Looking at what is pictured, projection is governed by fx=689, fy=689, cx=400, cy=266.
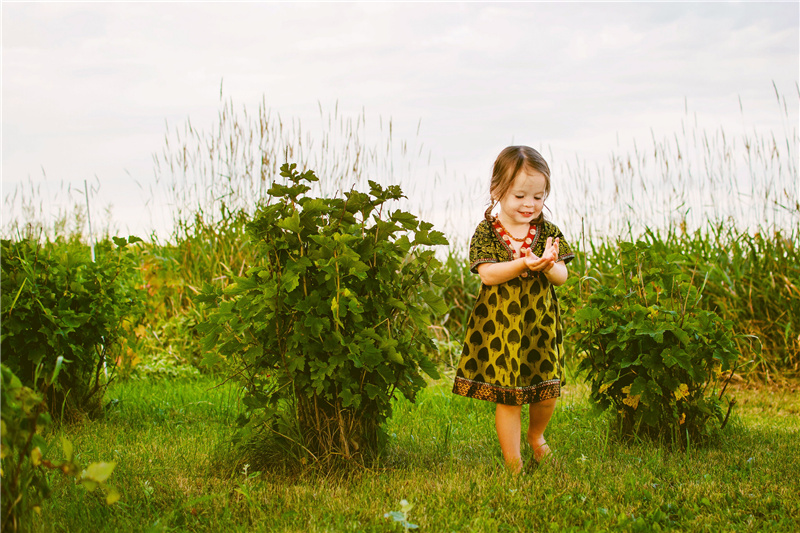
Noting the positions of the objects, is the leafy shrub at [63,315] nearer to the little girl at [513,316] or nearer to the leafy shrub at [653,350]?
the little girl at [513,316]

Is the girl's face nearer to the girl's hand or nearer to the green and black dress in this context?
the green and black dress

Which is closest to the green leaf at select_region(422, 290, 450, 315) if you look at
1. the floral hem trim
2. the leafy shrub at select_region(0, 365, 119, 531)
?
the floral hem trim

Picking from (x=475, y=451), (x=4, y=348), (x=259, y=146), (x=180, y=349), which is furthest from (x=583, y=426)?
(x=259, y=146)

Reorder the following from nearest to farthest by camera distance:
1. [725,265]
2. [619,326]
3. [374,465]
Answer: [374,465], [619,326], [725,265]

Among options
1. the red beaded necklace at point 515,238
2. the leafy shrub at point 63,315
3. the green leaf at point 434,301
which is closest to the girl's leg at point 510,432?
the green leaf at point 434,301

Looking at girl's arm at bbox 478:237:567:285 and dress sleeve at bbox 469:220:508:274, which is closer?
girl's arm at bbox 478:237:567:285

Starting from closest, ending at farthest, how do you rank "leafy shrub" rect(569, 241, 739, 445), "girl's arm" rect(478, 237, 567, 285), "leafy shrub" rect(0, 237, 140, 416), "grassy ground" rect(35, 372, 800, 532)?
"grassy ground" rect(35, 372, 800, 532) → "girl's arm" rect(478, 237, 567, 285) → "leafy shrub" rect(569, 241, 739, 445) → "leafy shrub" rect(0, 237, 140, 416)

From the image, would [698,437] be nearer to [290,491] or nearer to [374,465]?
[374,465]

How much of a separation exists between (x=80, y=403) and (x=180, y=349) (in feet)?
7.53

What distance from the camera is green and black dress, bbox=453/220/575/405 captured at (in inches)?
121

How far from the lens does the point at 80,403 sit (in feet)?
13.3

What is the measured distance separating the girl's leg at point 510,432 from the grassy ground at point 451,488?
81 millimetres


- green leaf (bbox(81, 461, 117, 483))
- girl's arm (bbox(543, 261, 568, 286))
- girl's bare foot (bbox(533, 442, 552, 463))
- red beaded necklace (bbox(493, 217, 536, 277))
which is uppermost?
red beaded necklace (bbox(493, 217, 536, 277))

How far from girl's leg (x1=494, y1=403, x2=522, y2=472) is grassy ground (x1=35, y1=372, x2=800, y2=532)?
0.08m
